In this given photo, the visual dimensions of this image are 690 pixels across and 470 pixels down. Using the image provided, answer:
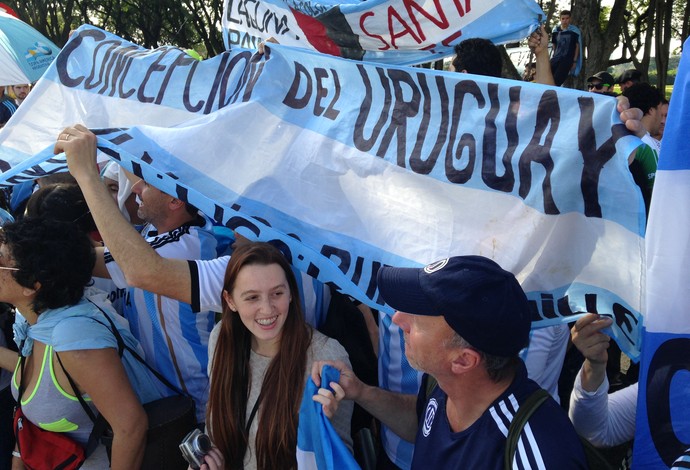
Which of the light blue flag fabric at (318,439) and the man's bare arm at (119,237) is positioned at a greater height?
the man's bare arm at (119,237)

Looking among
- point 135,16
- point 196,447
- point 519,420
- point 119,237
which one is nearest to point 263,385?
point 196,447

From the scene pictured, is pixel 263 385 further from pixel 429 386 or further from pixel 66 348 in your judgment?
pixel 66 348

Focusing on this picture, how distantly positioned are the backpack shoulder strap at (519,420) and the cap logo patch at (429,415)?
327 mm

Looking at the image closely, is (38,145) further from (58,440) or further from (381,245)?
(381,245)

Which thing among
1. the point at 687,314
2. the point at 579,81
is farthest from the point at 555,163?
the point at 579,81

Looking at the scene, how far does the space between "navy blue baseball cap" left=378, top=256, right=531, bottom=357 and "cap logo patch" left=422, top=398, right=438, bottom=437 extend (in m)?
0.32

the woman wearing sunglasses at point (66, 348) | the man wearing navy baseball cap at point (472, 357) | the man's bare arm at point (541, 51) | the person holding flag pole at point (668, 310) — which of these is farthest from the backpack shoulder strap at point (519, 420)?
the man's bare arm at point (541, 51)

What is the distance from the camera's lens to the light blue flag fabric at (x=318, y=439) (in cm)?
187

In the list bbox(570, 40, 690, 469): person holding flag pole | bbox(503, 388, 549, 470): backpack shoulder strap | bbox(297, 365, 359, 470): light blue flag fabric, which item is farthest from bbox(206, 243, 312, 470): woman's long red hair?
bbox(570, 40, 690, 469): person holding flag pole

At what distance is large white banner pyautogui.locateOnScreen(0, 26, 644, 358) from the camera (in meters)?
1.82

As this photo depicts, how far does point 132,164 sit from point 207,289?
0.50m

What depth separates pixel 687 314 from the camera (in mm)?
1576

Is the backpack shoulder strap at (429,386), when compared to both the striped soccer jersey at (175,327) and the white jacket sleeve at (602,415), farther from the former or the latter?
the striped soccer jersey at (175,327)

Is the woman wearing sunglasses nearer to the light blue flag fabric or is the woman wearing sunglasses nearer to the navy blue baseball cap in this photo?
the light blue flag fabric
